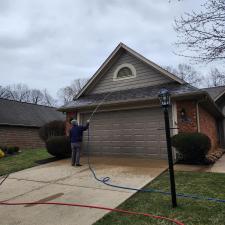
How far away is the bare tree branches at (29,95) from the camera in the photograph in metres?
51.4

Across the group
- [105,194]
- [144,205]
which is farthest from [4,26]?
[144,205]

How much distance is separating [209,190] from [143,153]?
4.83 m

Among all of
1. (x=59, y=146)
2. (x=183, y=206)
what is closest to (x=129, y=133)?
(x=59, y=146)

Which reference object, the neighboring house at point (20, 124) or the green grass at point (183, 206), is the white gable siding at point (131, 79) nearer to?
the green grass at point (183, 206)

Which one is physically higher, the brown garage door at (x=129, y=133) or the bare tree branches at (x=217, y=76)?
the bare tree branches at (x=217, y=76)

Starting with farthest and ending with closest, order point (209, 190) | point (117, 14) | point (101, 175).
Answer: point (117, 14) → point (101, 175) → point (209, 190)

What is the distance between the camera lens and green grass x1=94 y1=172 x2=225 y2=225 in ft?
11.5

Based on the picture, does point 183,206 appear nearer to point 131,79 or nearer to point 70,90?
point 131,79

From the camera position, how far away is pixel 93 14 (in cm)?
988

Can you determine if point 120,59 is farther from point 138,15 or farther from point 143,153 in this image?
point 143,153

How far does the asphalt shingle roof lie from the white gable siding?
0.29m

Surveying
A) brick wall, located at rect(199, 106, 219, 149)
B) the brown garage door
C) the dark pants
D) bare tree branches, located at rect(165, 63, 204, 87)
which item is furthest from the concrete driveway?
bare tree branches, located at rect(165, 63, 204, 87)

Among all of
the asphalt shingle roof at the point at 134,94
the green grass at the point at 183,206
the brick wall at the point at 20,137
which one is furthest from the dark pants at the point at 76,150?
the brick wall at the point at 20,137

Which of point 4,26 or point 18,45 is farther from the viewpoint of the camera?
point 18,45
